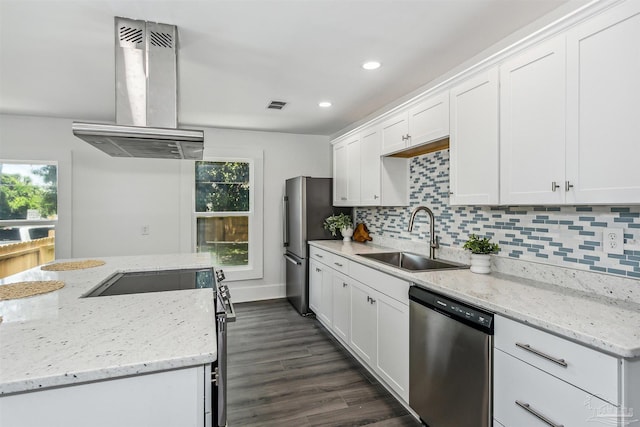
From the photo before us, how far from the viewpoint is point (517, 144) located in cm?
175

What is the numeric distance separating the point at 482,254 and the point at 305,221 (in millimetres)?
2318

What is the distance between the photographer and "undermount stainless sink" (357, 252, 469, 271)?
2582 millimetres

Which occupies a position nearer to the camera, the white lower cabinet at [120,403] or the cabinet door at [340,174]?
the white lower cabinet at [120,403]

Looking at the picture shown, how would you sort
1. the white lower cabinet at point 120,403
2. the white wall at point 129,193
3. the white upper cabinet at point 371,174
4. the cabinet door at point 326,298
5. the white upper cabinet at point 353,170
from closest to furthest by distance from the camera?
the white lower cabinet at point 120,403, the white upper cabinet at point 371,174, the cabinet door at point 326,298, the white upper cabinet at point 353,170, the white wall at point 129,193

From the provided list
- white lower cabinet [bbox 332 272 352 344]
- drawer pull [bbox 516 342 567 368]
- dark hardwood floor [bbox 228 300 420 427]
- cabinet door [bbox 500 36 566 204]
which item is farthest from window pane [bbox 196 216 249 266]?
drawer pull [bbox 516 342 567 368]

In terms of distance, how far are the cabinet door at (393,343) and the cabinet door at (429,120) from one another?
3.96 ft

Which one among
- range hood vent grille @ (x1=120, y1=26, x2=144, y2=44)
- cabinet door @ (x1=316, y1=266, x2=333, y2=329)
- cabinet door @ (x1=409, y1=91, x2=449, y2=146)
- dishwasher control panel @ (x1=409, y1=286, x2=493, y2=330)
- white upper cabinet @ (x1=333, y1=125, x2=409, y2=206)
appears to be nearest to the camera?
dishwasher control panel @ (x1=409, y1=286, x2=493, y2=330)

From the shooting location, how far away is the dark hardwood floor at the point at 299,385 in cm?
209

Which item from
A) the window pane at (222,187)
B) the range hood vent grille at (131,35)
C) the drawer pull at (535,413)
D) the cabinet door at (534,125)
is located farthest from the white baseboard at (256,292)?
the drawer pull at (535,413)

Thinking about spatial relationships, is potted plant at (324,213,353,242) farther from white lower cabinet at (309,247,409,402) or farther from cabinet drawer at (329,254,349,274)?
cabinet drawer at (329,254,349,274)

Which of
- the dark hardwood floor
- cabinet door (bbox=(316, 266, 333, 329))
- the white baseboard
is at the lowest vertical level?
the dark hardwood floor

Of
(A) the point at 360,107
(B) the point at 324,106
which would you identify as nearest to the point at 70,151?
(B) the point at 324,106

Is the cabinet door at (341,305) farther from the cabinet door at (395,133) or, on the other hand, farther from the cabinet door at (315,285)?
the cabinet door at (395,133)

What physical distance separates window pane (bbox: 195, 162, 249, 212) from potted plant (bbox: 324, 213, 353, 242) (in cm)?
130
